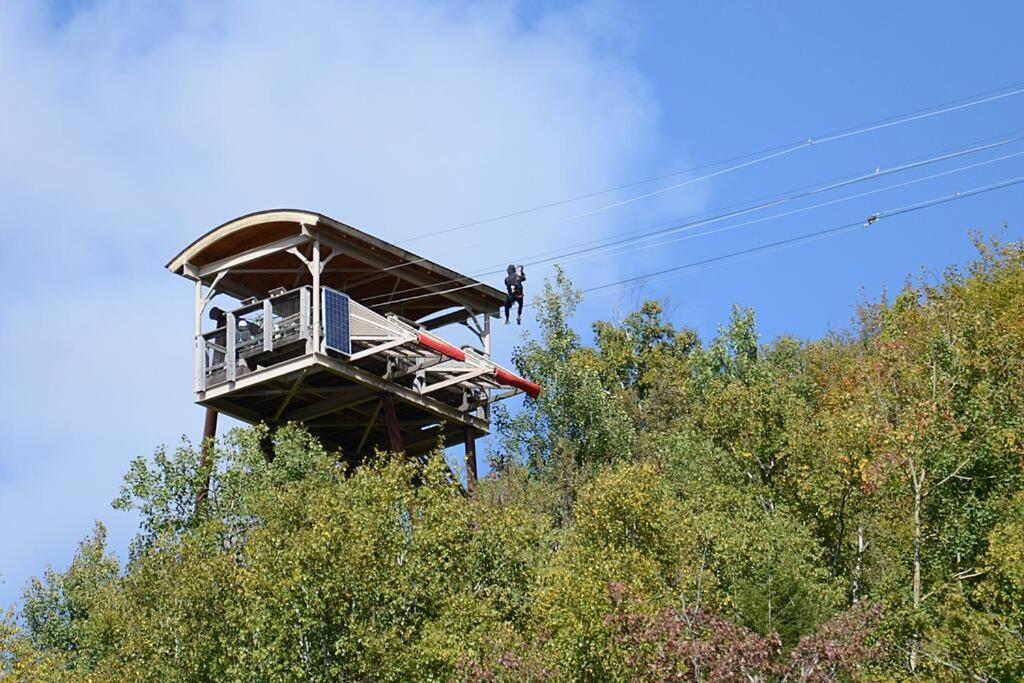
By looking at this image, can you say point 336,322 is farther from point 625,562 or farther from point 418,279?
point 625,562

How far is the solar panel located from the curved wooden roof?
112 centimetres

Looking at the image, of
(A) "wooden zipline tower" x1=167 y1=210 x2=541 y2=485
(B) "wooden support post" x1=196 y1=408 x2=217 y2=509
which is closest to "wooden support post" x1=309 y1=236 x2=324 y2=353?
(A) "wooden zipline tower" x1=167 y1=210 x2=541 y2=485

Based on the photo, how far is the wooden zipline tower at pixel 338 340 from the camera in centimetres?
4500

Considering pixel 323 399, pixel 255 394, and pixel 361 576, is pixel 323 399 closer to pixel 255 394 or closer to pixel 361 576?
pixel 255 394

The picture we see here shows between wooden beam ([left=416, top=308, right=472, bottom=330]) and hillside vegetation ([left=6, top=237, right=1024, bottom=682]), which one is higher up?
wooden beam ([left=416, top=308, right=472, bottom=330])

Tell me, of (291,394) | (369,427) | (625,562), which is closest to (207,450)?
(291,394)

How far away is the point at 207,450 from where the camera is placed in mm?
46062

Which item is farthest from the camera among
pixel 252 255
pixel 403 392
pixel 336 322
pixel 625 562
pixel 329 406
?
pixel 329 406

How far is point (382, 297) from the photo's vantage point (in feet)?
162

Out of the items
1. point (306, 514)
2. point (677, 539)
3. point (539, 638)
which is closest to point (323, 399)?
point (306, 514)

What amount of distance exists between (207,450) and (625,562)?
14.0 meters

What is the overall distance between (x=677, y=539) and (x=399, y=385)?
10981mm

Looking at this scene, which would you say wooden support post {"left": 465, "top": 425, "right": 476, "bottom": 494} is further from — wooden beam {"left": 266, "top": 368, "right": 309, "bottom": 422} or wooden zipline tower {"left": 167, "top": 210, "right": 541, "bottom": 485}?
wooden beam {"left": 266, "top": 368, "right": 309, "bottom": 422}

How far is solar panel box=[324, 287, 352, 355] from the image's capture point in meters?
44.7
